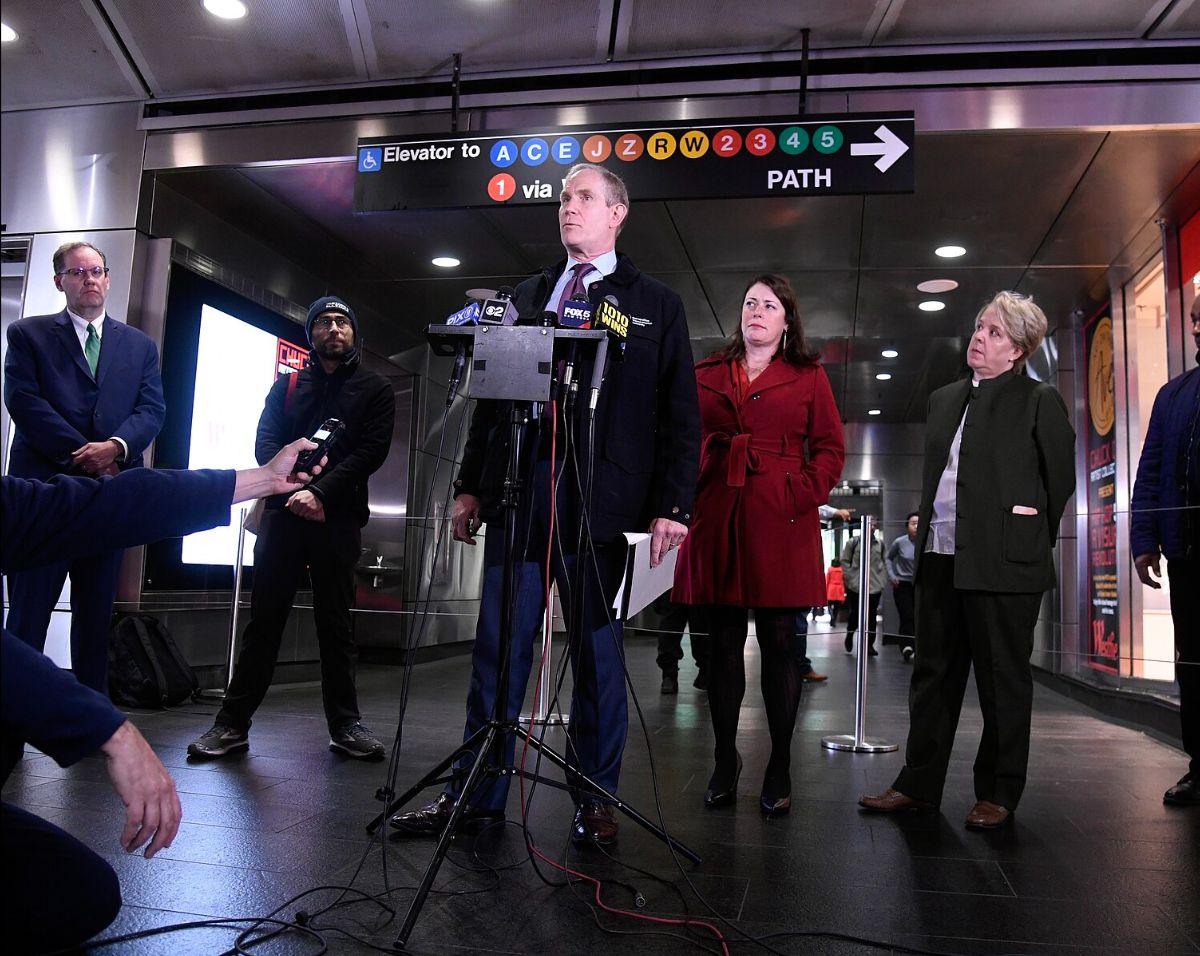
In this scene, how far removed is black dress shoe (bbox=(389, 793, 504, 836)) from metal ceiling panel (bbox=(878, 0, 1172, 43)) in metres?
4.29

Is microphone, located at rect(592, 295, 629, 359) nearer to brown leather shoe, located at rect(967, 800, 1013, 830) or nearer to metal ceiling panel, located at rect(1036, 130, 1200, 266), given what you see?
brown leather shoe, located at rect(967, 800, 1013, 830)

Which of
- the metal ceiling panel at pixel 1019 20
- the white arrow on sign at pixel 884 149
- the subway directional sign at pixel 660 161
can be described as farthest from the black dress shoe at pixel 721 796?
the metal ceiling panel at pixel 1019 20

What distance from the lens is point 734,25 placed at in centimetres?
500

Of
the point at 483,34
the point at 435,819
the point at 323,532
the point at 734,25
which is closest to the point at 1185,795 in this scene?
the point at 435,819

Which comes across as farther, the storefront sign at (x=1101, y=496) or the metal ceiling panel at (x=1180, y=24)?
the storefront sign at (x=1101, y=496)

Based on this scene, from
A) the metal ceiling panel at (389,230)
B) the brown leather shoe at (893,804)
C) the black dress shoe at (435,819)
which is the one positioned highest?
the metal ceiling panel at (389,230)

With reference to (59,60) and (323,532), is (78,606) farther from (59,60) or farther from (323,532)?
(59,60)

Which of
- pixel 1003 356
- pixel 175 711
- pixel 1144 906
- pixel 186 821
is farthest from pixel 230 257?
pixel 1144 906

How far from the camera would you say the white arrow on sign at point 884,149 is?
4.21 m

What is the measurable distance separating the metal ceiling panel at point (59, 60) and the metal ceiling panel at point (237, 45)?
0.60ft

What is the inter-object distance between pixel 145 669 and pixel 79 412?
1.59m

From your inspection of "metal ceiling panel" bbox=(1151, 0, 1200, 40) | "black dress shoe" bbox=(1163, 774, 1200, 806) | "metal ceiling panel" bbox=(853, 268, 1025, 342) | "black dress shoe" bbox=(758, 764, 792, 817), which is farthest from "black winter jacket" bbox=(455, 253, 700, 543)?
"metal ceiling panel" bbox=(853, 268, 1025, 342)

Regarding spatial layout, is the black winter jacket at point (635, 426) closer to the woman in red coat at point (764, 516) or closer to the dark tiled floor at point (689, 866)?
the woman in red coat at point (764, 516)

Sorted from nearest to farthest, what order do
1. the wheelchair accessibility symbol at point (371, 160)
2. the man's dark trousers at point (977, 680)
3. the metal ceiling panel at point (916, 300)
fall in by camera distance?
the man's dark trousers at point (977, 680)
the wheelchair accessibility symbol at point (371, 160)
the metal ceiling panel at point (916, 300)
